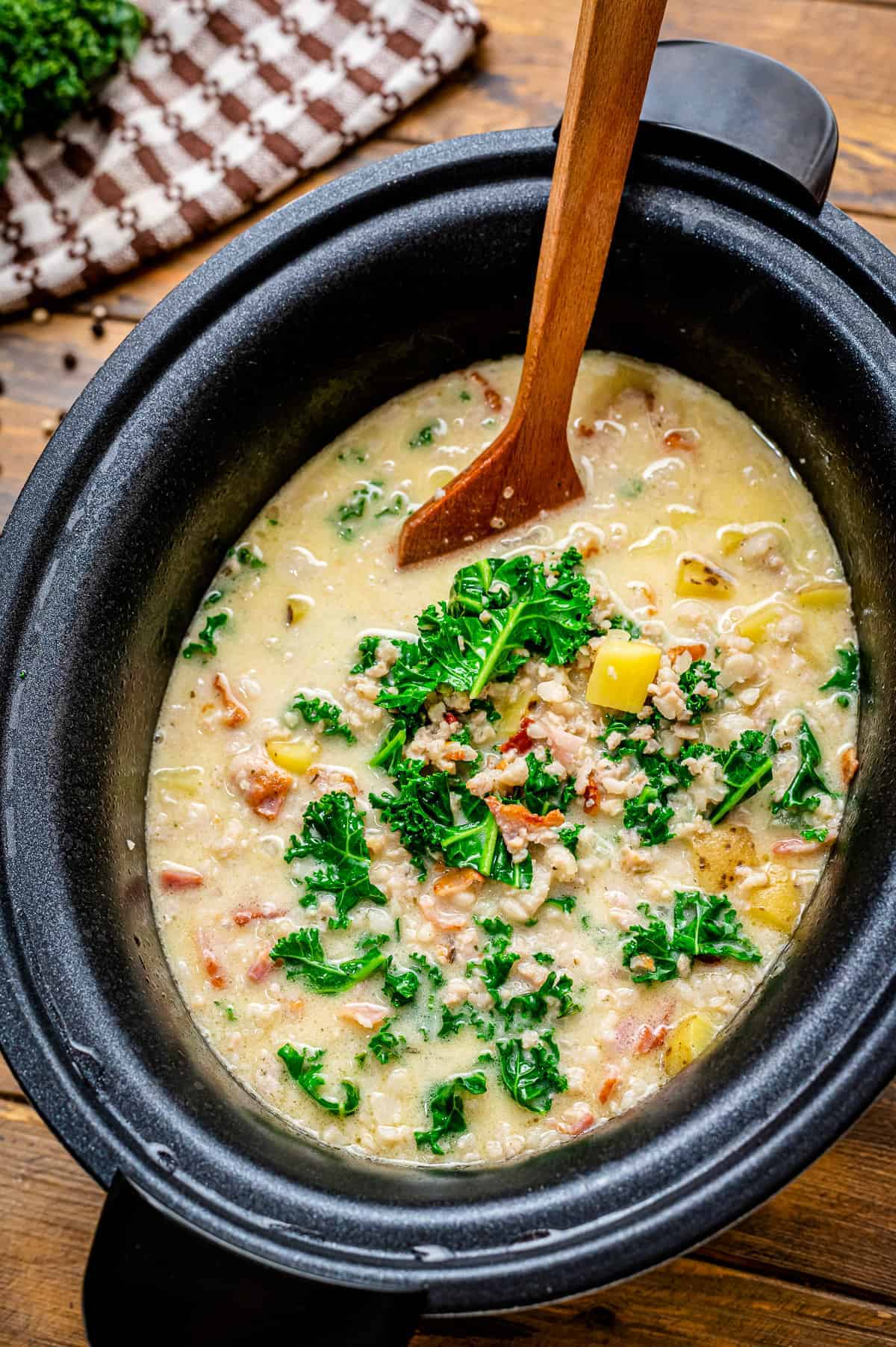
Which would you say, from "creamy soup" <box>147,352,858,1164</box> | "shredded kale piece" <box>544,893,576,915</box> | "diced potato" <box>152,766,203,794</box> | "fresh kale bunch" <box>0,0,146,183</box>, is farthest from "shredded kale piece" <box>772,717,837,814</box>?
"fresh kale bunch" <box>0,0,146,183</box>

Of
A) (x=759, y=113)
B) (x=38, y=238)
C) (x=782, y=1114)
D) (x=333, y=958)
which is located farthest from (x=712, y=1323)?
(x=38, y=238)

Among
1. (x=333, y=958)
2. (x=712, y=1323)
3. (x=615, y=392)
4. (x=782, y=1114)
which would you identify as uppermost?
(x=615, y=392)

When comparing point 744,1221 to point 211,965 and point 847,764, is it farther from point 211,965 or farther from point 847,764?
point 211,965

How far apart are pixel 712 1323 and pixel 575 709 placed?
89cm

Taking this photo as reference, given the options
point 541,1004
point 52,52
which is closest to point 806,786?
point 541,1004

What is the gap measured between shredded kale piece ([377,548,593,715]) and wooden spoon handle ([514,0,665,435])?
9.4 inches

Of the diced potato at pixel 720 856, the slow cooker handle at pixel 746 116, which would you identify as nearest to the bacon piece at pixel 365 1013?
the diced potato at pixel 720 856

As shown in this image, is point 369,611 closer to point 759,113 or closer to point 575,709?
point 575,709

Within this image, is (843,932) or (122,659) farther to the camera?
(122,659)

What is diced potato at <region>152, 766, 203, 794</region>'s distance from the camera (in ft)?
6.03

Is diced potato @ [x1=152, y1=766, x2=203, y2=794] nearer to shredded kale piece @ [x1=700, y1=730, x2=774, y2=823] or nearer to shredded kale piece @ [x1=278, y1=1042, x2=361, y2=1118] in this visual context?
shredded kale piece @ [x1=278, y1=1042, x2=361, y2=1118]

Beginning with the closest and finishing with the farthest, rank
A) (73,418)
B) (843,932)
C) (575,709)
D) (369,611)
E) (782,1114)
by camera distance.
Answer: (782,1114) < (843,932) < (73,418) < (575,709) < (369,611)

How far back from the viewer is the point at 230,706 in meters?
1.86

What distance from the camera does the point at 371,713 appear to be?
1820 millimetres
